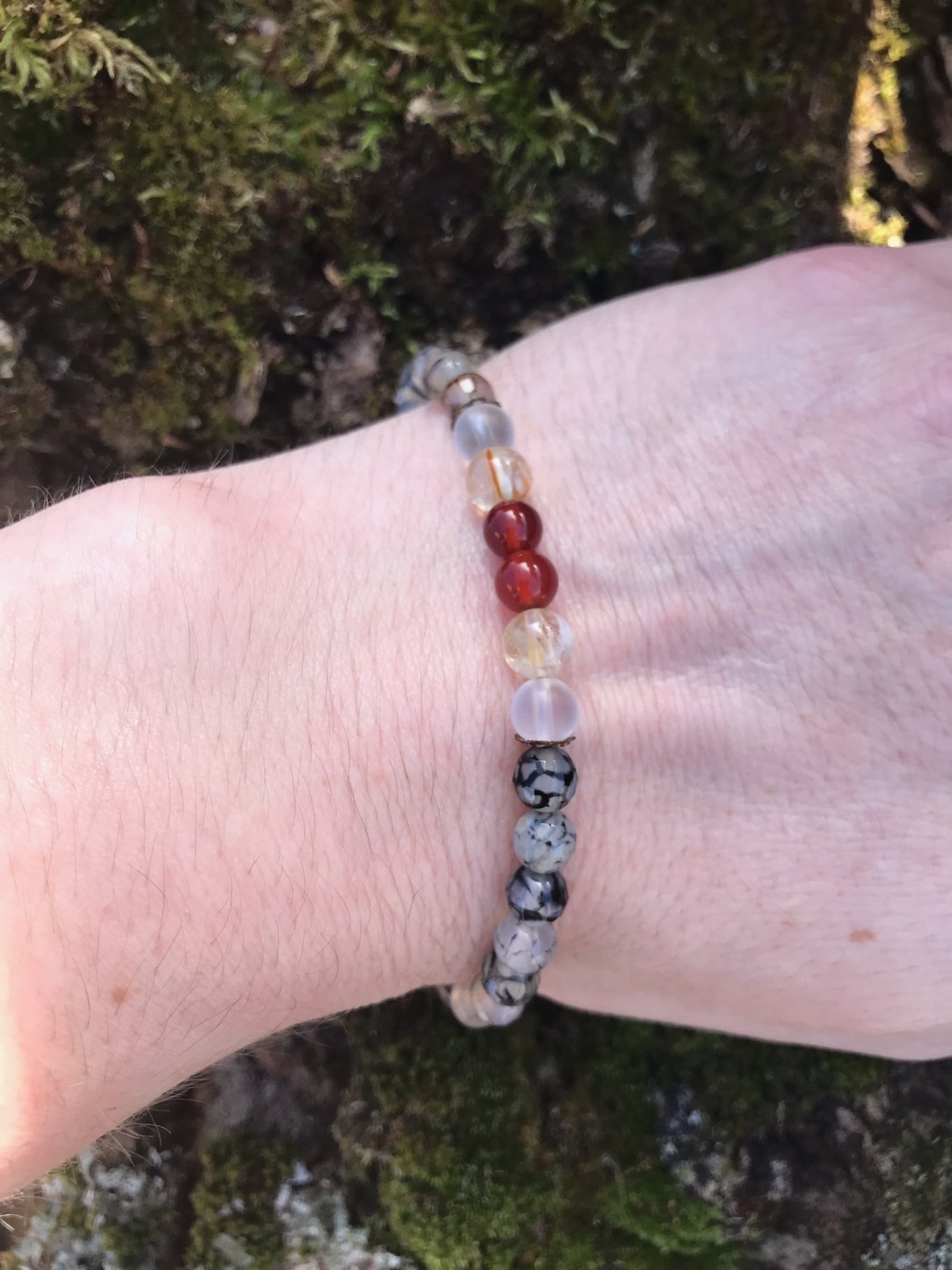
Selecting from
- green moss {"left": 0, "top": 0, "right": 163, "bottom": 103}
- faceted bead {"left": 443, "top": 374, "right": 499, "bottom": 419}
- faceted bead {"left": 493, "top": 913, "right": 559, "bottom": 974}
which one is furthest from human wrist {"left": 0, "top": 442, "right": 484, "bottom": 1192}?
green moss {"left": 0, "top": 0, "right": 163, "bottom": 103}

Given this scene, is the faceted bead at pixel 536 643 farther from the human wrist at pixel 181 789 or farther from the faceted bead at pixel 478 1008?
the faceted bead at pixel 478 1008

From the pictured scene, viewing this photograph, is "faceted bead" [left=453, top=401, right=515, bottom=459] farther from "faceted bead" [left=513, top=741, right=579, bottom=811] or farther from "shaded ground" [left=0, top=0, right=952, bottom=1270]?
"faceted bead" [left=513, top=741, right=579, bottom=811]

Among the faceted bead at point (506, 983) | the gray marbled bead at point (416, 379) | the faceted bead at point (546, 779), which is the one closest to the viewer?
the faceted bead at point (546, 779)

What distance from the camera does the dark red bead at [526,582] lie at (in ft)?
5.18

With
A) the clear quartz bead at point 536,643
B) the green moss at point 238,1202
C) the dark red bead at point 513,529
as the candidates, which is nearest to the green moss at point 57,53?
the dark red bead at point 513,529

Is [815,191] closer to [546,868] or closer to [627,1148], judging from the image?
[546,868]

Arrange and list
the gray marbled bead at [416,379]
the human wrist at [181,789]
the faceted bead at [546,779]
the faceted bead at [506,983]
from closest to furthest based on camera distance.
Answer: the human wrist at [181,789] → the faceted bead at [546,779] → the faceted bead at [506,983] → the gray marbled bead at [416,379]

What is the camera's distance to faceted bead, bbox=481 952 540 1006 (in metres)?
1.64

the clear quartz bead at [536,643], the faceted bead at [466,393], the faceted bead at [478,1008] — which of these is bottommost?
the faceted bead at [478,1008]

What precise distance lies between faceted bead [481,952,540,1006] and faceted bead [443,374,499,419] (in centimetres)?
94

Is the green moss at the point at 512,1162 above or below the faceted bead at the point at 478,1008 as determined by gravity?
below

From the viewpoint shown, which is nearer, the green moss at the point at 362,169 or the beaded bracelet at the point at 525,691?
the beaded bracelet at the point at 525,691

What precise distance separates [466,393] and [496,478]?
181 mm

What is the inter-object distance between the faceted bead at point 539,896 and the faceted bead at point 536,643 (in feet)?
A: 1.06
